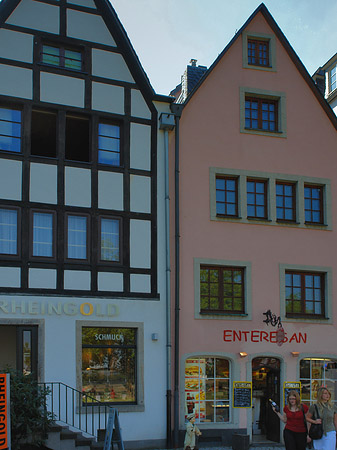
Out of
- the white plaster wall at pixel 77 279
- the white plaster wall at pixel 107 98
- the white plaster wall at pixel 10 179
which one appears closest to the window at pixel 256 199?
the white plaster wall at pixel 107 98

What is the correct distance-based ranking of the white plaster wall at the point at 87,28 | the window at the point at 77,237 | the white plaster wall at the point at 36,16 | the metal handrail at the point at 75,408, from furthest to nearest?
the white plaster wall at the point at 87,28 → the white plaster wall at the point at 36,16 → the window at the point at 77,237 → the metal handrail at the point at 75,408

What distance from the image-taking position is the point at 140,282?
17703 mm

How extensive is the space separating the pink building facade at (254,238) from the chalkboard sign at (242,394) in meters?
0.03

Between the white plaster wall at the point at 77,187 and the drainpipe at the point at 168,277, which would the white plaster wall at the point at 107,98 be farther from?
the white plaster wall at the point at 77,187

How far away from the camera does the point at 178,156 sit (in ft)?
61.7

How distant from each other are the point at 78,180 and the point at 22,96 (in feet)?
8.39

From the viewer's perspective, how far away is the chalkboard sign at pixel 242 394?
18359 mm

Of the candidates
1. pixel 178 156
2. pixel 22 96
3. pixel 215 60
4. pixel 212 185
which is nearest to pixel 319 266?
pixel 212 185

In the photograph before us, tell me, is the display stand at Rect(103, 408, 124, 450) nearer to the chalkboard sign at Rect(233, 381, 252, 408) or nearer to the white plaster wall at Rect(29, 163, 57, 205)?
the chalkboard sign at Rect(233, 381, 252, 408)

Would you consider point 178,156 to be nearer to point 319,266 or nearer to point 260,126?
point 260,126

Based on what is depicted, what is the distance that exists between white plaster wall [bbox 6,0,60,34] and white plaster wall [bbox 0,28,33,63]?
0.31 metres

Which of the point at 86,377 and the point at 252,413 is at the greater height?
the point at 86,377

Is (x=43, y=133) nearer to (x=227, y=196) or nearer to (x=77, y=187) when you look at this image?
(x=77, y=187)

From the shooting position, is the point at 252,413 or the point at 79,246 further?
the point at 252,413
